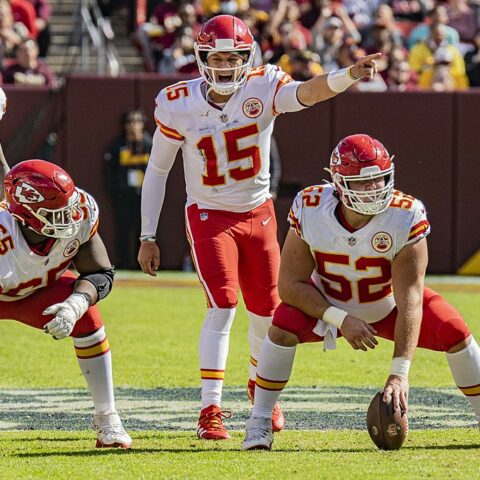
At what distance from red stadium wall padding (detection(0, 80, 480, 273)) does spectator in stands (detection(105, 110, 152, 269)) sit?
10 centimetres

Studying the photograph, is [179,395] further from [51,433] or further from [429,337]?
[429,337]

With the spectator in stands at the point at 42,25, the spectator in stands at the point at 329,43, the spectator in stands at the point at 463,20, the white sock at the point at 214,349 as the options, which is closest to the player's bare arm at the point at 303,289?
the white sock at the point at 214,349

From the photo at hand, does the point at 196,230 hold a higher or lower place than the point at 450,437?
higher

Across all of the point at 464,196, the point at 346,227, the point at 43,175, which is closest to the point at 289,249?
the point at 346,227

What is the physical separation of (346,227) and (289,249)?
27cm

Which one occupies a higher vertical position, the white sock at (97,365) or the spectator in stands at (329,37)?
the white sock at (97,365)

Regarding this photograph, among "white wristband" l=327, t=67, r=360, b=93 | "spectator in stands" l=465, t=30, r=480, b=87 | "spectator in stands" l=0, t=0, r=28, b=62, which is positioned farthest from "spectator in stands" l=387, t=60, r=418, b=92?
"white wristband" l=327, t=67, r=360, b=93

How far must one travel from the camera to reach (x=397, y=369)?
551 centimetres

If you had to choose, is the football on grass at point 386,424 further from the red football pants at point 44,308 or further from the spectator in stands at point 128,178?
the spectator in stands at point 128,178

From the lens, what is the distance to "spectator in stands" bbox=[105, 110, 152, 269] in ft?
46.2

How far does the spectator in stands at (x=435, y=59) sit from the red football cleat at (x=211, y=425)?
31.1ft

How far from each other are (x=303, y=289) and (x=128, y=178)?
859 cm

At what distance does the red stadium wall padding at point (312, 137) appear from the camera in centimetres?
1427

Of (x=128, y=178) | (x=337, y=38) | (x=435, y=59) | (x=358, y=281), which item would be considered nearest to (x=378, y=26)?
(x=337, y=38)
